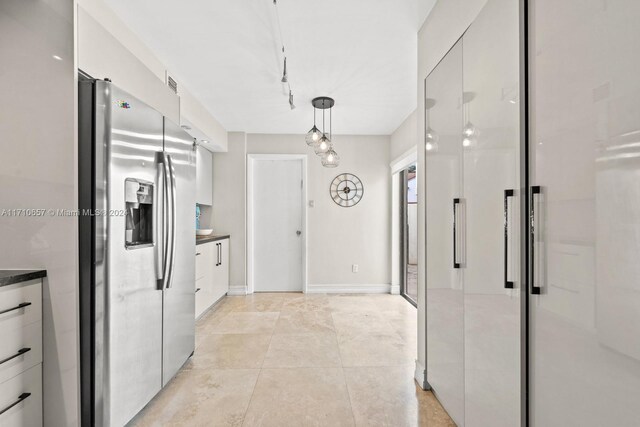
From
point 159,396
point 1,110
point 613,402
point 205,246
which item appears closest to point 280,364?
point 159,396

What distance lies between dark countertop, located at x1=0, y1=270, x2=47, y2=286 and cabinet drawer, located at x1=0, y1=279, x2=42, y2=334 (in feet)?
0.07

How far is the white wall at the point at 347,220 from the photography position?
5262 millimetres

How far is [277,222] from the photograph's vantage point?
530 cm

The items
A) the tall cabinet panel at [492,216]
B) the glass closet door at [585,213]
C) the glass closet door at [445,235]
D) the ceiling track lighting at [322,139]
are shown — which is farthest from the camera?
the ceiling track lighting at [322,139]

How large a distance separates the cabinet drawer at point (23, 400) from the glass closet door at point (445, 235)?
210 centimetres

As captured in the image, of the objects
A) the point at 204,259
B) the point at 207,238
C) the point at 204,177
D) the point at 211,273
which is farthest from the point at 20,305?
the point at 204,177

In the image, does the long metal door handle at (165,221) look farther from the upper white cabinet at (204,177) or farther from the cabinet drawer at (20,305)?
the upper white cabinet at (204,177)

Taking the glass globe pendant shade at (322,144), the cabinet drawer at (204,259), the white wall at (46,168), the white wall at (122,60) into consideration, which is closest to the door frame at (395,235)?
the glass globe pendant shade at (322,144)

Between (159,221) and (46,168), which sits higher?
(46,168)

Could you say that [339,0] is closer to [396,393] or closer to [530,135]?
[530,135]

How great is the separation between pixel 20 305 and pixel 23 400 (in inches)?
17.1

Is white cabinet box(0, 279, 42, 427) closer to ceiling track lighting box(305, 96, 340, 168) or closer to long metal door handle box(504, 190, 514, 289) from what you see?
long metal door handle box(504, 190, 514, 289)

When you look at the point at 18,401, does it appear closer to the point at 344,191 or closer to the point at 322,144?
the point at 322,144

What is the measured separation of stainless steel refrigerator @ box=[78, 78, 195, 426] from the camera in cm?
164
